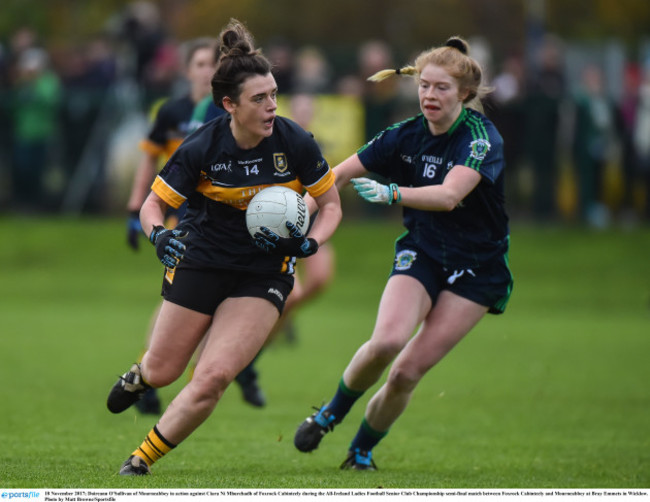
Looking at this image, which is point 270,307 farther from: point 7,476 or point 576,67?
point 576,67

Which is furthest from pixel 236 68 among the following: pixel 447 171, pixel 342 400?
pixel 342 400

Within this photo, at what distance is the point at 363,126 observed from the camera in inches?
730

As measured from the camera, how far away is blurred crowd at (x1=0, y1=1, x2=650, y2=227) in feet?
61.7

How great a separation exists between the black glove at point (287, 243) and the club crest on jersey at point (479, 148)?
1.08 m

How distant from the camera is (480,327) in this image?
15.0m

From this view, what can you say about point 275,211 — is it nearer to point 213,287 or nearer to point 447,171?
point 213,287

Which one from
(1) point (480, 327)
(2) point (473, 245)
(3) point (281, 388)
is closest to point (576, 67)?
(1) point (480, 327)

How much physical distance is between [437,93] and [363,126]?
12.0 metres

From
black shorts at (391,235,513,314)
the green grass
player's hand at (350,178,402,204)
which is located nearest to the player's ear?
player's hand at (350,178,402,204)

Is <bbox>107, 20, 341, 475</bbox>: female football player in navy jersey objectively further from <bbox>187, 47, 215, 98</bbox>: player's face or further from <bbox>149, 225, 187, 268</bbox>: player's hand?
<bbox>187, 47, 215, 98</bbox>: player's face

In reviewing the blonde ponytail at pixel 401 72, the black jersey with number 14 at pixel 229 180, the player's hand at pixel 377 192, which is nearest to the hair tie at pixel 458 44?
the blonde ponytail at pixel 401 72

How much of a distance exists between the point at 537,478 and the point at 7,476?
9.05 ft

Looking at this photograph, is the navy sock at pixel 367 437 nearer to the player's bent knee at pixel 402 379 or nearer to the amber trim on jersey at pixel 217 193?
the player's bent knee at pixel 402 379

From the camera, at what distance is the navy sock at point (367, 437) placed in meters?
6.86
